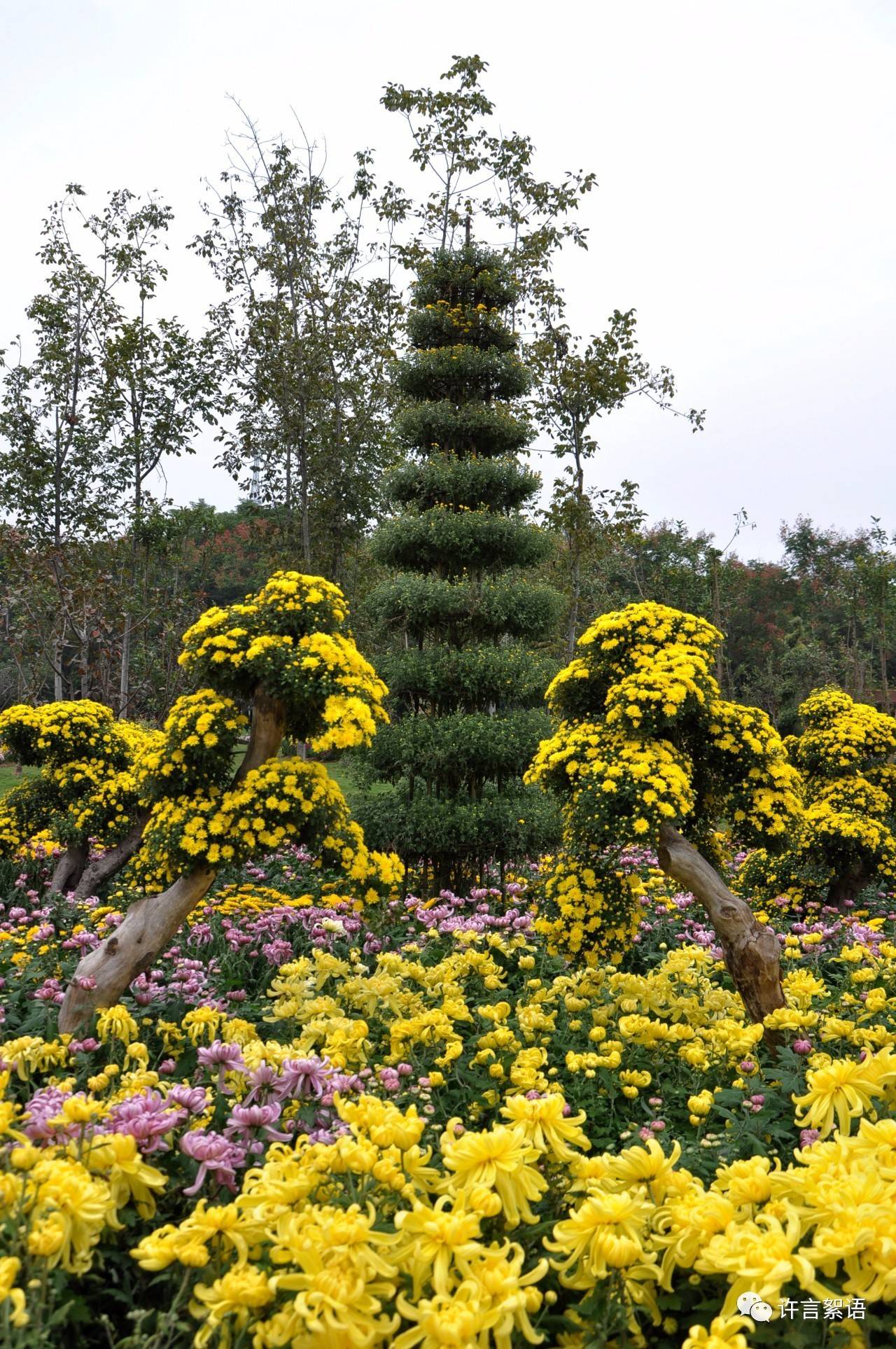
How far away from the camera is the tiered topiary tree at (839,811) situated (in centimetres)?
534

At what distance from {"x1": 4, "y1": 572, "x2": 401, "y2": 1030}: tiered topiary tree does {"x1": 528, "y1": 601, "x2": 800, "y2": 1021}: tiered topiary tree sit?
0.96 meters

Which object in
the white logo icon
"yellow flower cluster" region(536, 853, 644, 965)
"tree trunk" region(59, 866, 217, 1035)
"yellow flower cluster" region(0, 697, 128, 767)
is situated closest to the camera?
the white logo icon

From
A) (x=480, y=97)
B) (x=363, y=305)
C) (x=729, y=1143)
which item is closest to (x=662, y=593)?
(x=363, y=305)

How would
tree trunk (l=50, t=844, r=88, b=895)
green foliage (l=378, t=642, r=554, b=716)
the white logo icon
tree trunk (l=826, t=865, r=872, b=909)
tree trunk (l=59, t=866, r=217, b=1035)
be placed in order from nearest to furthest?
the white logo icon < tree trunk (l=59, t=866, r=217, b=1035) < tree trunk (l=826, t=865, r=872, b=909) < tree trunk (l=50, t=844, r=88, b=895) < green foliage (l=378, t=642, r=554, b=716)

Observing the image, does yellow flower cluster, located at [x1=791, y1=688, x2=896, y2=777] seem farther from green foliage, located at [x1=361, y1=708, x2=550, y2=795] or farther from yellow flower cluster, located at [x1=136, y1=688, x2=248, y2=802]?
yellow flower cluster, located at [x1=136, y1=688, x2=248, y2=802]

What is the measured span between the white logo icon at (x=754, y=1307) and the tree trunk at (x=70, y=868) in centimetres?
607

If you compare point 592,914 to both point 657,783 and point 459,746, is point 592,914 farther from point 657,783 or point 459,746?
point 459,746

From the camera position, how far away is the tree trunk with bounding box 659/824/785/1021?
328cm

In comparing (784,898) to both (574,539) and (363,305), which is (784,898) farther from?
(363,305)

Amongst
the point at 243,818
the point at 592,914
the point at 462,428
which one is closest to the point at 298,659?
the point at 243,818

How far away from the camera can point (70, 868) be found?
6.34 metres

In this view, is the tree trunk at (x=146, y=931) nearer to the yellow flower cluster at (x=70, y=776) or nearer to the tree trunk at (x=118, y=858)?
the yellow flower cluster at (x=70, y=776)

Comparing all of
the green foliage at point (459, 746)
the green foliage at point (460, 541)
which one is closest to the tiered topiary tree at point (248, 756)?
the green foliage at point (459, 746)

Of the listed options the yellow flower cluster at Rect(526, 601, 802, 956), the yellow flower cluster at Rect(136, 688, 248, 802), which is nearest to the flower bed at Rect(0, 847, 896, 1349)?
the yellow flower cluster at Rect(526, 601, 802, 956)
